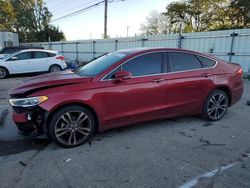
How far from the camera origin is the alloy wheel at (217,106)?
4.95 metres

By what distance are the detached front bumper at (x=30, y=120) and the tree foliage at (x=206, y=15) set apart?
1128 inches

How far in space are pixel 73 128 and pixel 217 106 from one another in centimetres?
315

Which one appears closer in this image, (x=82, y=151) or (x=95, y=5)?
(x=82, y=151)

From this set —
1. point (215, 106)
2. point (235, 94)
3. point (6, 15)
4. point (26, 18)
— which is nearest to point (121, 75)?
point (215, 106)

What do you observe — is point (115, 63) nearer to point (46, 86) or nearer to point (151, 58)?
point (151, 58)

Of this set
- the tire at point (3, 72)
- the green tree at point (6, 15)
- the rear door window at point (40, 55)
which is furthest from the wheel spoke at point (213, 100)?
the green tree at point (6, 15)

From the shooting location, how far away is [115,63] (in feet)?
13.3

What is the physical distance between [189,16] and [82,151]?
38092mm

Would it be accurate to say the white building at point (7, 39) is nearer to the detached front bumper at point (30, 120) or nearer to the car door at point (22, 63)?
the car door at point (22, 63)

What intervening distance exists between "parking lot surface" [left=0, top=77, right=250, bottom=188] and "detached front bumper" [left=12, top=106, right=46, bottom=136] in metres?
0.30

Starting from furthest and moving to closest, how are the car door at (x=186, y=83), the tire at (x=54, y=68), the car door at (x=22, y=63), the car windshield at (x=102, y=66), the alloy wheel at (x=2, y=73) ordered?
the tire at (x=54, y=68) < the car door at (x=22, y=63) < the alloy wheel at (x=2, y=73) < the car door at (x=186, y=83) < the car windshield at (x=102, y=66)

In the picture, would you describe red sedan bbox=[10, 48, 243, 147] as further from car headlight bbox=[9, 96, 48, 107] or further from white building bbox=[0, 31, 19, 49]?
white building bbox=[0, 31, 19, 49]

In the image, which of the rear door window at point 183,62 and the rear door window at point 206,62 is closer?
the rear door window at point 183,62

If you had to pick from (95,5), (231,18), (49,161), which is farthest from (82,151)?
(231,18)
